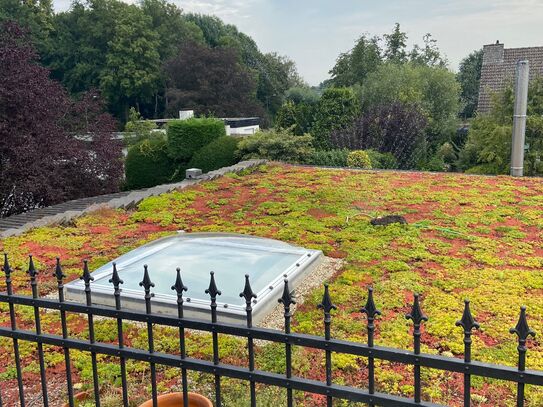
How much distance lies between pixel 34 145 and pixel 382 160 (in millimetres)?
10143

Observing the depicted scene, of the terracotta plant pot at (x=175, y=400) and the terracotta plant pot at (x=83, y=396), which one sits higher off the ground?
A: the terracotta plant pot at (x=175, y=400)

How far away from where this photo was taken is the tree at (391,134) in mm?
18438

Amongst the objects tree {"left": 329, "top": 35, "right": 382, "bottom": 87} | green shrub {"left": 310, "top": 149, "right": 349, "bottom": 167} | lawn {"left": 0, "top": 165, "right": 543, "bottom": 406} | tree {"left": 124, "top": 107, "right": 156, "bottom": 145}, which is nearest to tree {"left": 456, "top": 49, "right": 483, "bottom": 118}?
tree {"left": 329, "top": 35, "right": 382, "bottom": 87}

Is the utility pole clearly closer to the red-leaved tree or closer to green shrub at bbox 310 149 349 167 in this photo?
green shrub at bbox 310 149 349 167

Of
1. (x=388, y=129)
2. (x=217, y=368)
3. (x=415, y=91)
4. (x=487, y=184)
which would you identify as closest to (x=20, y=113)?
(x=487, y=184)

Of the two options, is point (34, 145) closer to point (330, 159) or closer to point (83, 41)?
point (330, 159)

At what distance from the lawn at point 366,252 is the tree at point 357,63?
25.7 metres

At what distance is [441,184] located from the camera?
33.8 feet

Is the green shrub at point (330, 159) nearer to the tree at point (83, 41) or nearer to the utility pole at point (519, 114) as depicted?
the utility pole at point (519, 114)

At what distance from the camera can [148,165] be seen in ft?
60.0

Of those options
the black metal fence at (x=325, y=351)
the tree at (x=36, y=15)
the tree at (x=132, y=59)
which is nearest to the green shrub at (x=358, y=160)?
the black metal fence at (x=325, y=351)

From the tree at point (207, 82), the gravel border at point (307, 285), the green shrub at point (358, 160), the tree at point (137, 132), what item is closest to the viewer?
the gravel border at point (307, 285)

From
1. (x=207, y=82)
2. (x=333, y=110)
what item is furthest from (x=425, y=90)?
(x=207, y=82)

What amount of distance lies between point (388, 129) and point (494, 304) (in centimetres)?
1455
